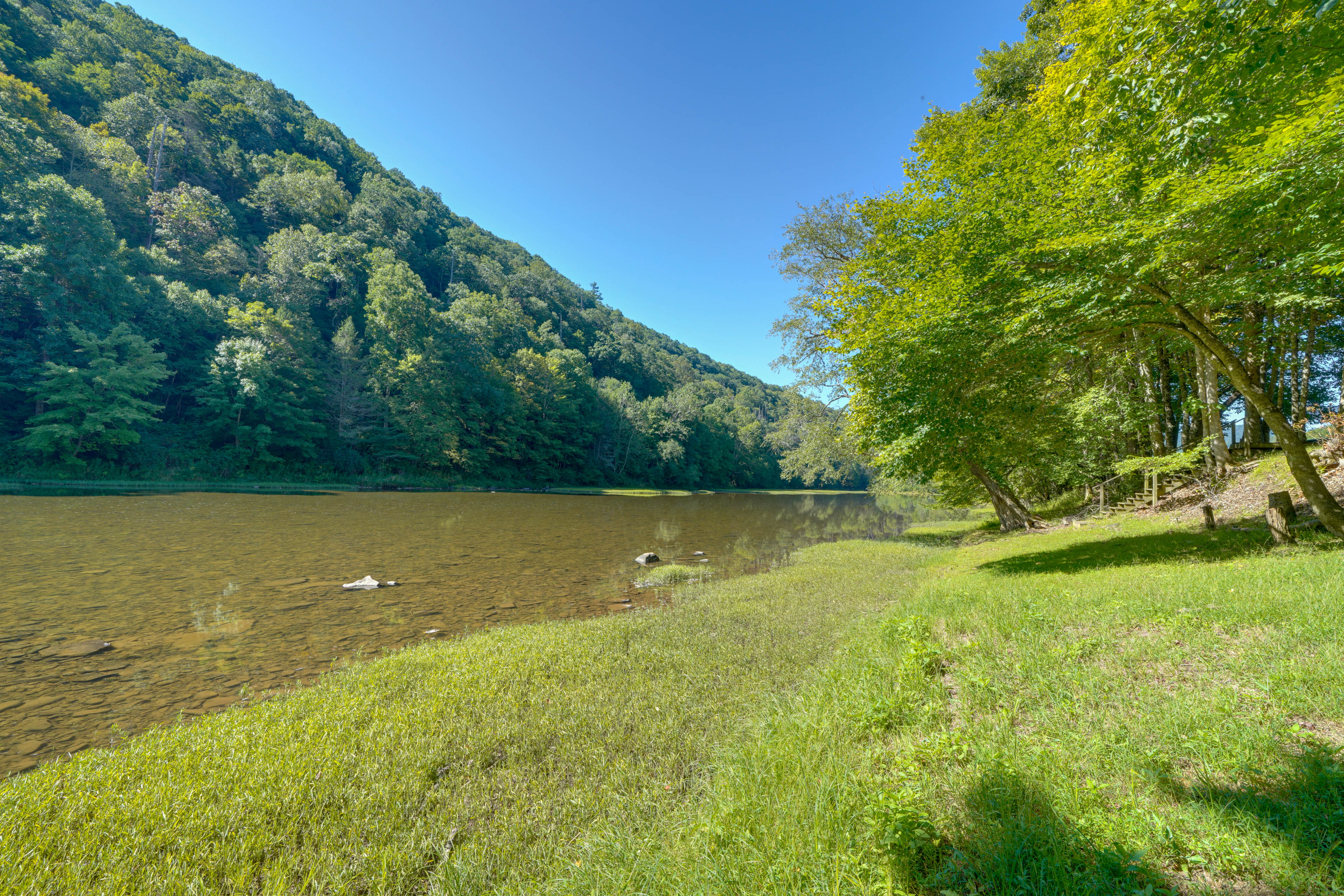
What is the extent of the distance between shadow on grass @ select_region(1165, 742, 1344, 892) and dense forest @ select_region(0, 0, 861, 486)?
24.2 metres

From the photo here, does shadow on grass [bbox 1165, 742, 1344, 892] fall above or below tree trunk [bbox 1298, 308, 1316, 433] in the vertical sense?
below

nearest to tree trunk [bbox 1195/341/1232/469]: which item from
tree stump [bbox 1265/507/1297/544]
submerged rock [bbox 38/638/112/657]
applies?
tree stump [bbox 1265/507/1297/544]

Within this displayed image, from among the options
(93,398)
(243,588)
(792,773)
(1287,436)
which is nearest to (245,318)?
(93,398)

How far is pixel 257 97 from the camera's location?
8919 centimetres

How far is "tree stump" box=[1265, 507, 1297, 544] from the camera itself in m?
8.87

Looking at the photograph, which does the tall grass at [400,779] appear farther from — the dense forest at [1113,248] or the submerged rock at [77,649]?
the dense forest at [1113,248]

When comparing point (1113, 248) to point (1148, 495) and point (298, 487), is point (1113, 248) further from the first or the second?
point (298, 487)

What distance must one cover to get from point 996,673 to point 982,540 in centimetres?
1670

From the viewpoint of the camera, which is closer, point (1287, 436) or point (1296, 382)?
point (1287, 436)

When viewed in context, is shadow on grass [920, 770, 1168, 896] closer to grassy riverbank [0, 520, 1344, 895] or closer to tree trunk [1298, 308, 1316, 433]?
grassy riverbank [0, 520, 1344, 895]

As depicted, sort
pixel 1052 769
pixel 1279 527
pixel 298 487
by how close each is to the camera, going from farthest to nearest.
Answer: pixel 298 487 → pixel 1279 527 → pixel 1052 769

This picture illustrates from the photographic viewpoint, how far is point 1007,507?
64.8ft

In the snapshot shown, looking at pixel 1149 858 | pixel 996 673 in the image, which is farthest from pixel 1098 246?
pixel 1149 858

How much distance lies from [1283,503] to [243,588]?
72.8ft
